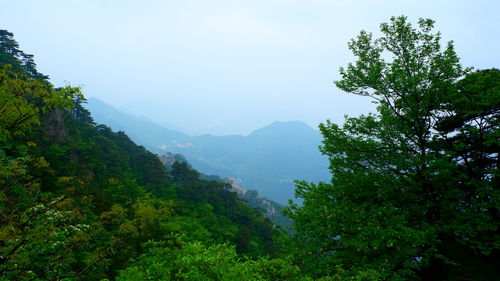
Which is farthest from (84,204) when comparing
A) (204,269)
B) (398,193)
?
(398,193)

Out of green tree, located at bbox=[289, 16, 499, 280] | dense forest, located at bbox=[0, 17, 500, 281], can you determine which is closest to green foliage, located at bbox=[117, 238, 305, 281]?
dense forest, located at bbox=[0, 17, 500, 281]

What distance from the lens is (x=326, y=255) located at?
12250 millimetres

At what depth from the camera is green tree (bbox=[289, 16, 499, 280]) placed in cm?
1071

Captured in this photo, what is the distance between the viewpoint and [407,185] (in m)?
12.7

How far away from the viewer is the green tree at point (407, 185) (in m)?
10.7

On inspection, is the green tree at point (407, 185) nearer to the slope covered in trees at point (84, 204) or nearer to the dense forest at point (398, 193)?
the dense forest at point (398, 193)

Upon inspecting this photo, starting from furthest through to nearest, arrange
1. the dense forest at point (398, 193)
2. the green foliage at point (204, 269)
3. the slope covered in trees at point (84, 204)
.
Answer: the dense forest at point (398, 193), the green foliage at point (204, 269), the slope covered in trees at point (84, 204)

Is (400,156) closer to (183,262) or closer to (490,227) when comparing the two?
(490,227)

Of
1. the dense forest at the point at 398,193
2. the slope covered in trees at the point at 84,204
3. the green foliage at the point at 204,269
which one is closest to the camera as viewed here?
the slope covered in trees at the point at 84,204

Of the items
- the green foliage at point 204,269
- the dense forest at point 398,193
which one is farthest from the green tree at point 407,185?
the green foliage at point 204,269

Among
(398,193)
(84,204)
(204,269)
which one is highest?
(398,193)

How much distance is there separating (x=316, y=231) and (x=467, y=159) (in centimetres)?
873

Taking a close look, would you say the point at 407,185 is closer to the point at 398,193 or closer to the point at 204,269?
the point at 398,193

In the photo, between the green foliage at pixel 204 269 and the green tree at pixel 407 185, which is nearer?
the green foliage at pixel 204 269
